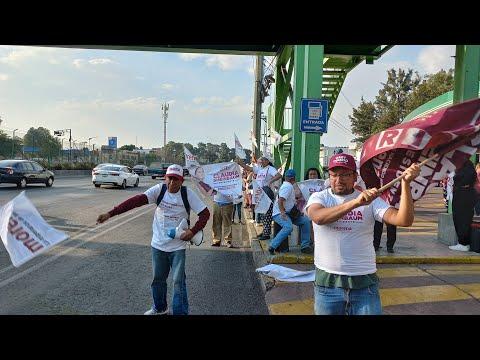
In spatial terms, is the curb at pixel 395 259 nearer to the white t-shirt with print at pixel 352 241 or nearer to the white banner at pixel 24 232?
the white t-shirt with print at pixel 352 241

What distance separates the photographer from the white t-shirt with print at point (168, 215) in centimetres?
485

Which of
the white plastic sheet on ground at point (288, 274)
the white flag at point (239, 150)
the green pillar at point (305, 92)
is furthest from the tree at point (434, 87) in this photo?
the white plastic sheet on ground at point (288, 274)

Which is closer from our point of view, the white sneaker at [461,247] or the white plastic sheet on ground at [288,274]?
the white plastic sheet on ground at [288,274]

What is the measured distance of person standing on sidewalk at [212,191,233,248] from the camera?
9.48m

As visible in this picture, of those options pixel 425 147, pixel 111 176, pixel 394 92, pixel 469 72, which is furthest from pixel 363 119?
pixel 425 147

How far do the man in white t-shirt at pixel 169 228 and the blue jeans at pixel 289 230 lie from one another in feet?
9.19

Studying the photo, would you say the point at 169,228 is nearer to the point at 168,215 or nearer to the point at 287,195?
the point at 168,215

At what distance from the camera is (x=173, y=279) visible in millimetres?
4781

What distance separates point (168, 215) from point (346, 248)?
2.38m

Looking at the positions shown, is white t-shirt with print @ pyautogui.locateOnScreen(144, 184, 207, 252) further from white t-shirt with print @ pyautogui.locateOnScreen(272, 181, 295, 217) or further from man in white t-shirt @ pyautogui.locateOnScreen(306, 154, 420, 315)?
white t-shirt with print @ pyautogui.locateOnScreen(272, 181, 295, 217)

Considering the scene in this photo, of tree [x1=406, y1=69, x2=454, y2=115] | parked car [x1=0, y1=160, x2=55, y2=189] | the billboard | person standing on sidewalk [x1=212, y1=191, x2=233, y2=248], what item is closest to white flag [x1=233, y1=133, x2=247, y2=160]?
person standing on sidewalk [x1=212, y1=191, x2=233, y2=248]

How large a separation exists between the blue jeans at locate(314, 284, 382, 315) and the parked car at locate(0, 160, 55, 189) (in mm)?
20756

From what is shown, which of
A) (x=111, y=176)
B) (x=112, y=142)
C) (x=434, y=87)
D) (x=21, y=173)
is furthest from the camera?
(x=112, y=142)
